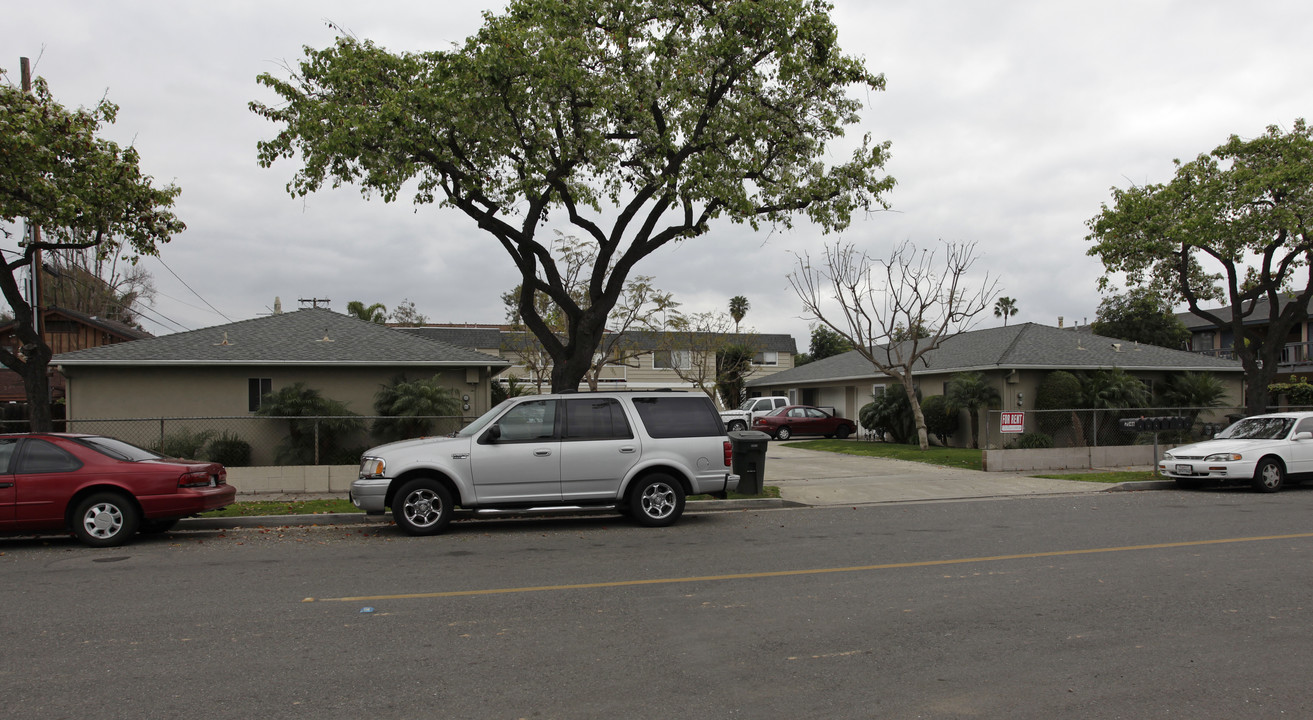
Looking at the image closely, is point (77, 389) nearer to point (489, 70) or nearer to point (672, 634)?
point (489, 70)

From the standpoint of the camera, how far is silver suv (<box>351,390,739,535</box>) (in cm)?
1094

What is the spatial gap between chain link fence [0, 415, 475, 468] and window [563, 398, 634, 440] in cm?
658

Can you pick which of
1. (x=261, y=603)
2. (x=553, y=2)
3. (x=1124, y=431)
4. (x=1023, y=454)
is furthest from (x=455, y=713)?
(x=1124, y=431)

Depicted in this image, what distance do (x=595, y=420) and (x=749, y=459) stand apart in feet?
12.4

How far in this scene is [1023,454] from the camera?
19547 millimetres

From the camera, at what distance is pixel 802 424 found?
3375cm

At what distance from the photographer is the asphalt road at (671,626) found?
185 inches

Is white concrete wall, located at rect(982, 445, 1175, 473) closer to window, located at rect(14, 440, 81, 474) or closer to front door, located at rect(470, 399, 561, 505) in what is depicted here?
front door, located at rect(470, 399, 561, 505)

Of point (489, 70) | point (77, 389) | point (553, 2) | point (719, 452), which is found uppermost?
point (553, 2)

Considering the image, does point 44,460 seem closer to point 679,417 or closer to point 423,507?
point 423,507

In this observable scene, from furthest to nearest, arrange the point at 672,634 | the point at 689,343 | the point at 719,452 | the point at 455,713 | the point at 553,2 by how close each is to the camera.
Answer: the point at 689,343
the point at 553,2
the point at 719,452
the point at 672,634
the point at 455,713

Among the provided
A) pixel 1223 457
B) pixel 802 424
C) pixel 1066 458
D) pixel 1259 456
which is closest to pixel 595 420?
pixel 1223 457

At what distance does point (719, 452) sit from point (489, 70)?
6.43 metres

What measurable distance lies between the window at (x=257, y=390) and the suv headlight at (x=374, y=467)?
10390 mm
